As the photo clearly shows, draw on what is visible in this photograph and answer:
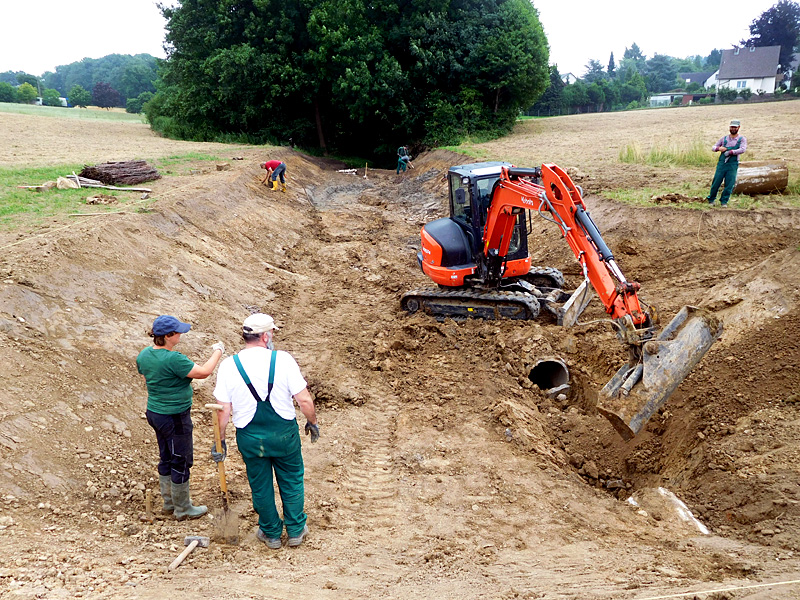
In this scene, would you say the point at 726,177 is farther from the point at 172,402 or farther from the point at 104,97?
the point at 104,97

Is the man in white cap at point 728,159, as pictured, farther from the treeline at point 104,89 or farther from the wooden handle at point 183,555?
the treeline at point 104,89

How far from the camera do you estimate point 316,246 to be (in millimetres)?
15492

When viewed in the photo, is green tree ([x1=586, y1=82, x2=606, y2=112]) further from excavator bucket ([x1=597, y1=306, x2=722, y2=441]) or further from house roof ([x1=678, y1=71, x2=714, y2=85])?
excavator bucket ([x1=597, y1=306, x2=722, y2=441])

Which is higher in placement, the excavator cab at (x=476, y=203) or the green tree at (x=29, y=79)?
the green tree at (x=29, y=79)

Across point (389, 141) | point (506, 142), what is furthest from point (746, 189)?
point (389, 141)

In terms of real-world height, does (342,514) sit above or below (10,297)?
below

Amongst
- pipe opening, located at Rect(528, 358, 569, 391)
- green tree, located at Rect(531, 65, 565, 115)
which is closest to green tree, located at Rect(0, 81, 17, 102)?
green tree, located at Rect(531, 65, 565, 115)

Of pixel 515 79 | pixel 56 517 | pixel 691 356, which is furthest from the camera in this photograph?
pixel 515 79

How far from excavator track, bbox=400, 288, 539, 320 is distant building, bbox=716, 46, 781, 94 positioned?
237 feet

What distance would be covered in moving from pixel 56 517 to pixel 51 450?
875 mm

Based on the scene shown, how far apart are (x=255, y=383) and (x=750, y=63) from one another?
83853mm

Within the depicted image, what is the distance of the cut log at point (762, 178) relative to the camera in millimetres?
11898

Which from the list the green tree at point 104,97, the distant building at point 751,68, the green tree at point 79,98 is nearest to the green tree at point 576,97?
the distant building at point 751,68

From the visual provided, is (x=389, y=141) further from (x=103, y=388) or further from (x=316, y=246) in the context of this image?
(x=103, y=388)
